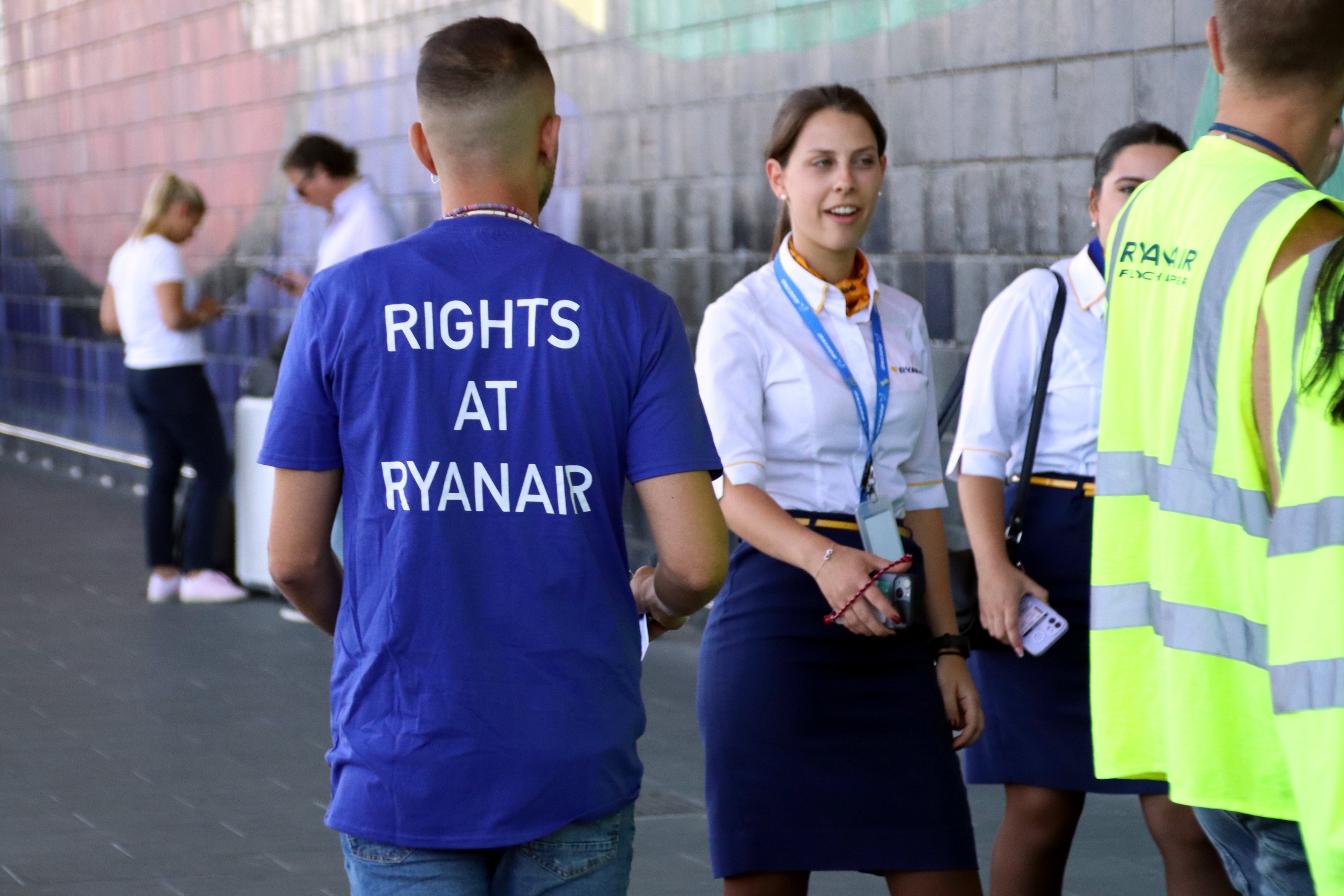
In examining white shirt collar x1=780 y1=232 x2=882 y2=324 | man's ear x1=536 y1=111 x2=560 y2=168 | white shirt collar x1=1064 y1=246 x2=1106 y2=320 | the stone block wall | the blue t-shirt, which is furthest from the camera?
the stone block wall

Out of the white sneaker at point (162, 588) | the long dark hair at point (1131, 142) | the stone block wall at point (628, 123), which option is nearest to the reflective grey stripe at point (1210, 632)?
the long dark hair at point (1131, 142)

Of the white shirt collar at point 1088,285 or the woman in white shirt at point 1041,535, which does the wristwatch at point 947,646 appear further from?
the white shirt collar at point 1088,285

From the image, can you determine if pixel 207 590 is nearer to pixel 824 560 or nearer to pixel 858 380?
pixel 858 380

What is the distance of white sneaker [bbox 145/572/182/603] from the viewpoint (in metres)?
8.51

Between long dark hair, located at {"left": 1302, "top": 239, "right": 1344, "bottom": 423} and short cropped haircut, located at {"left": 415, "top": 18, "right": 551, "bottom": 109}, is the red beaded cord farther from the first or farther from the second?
long dark hair, located at {"left": 1302, "top": 239, "right": 1344, "bottom": 423}

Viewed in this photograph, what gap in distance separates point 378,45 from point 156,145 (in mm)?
3810

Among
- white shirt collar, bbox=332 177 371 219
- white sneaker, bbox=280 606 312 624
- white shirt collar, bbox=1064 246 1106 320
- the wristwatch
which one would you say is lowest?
white sneaker, bbox=280 606 312 624

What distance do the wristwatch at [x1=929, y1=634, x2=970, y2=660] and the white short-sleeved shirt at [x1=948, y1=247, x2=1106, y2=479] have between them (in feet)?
1.48

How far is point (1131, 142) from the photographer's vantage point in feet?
11.8

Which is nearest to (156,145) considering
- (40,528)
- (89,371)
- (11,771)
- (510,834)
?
(89,371)

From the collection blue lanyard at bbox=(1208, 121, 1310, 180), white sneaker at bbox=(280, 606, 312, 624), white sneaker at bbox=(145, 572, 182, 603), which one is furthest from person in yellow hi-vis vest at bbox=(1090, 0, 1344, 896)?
white sneaker at bbox=(145, 572, 182, 603)

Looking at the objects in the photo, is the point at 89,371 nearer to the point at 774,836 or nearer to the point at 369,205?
the point at 369,205

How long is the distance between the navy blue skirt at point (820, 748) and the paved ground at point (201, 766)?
1.31m

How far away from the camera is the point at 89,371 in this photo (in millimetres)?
14094
